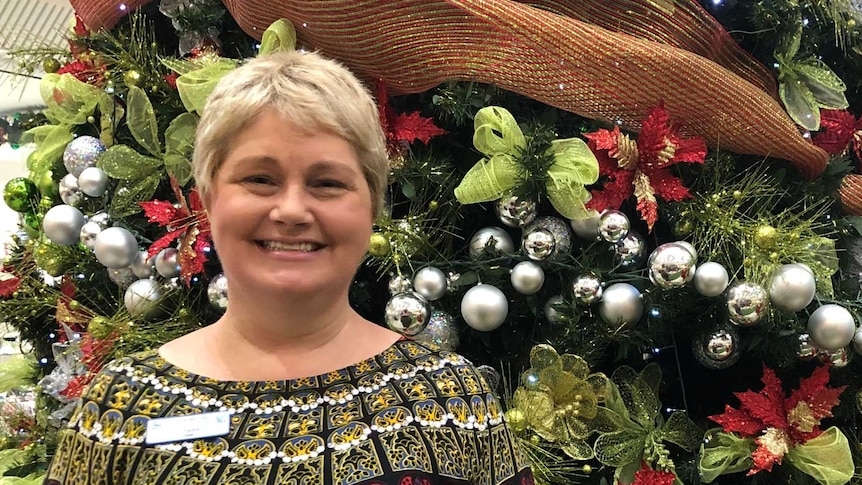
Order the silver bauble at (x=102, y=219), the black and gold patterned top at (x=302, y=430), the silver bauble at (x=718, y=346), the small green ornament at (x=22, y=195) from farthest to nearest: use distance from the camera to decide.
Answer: the small green ornament at (x=22, y=195)
the silver bauble at (x=102, y=219)
the silver bauble at (x=718, y=346)
the black and gold patterned top at (x=302, y=430)

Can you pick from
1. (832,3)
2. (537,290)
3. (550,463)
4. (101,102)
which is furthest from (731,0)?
(101,102)

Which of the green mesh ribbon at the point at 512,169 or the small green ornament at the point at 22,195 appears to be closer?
the green mesh ribbon at the point at 512,169

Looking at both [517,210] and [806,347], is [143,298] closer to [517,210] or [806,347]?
[517,210]

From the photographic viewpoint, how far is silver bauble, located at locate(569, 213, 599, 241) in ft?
3.40

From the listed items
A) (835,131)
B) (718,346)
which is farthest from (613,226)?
(835,131)

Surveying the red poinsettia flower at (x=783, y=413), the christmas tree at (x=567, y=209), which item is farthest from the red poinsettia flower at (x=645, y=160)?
the red poinsettia flower at (x=783, y=413)

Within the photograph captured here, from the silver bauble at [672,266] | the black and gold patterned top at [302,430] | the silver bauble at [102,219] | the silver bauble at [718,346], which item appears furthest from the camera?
the silver bauble at [102,219]

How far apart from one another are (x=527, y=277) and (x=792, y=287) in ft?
1.22

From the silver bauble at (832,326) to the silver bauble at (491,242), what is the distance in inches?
18.2

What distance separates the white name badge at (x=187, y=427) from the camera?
65cm

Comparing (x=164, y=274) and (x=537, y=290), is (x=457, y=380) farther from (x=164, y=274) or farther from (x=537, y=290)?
(x=164, y=274)

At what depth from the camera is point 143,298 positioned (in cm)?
113

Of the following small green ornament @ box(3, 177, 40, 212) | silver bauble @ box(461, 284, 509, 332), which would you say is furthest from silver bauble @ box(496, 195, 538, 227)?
small green ornament @ box(3, 177, 40, 212)

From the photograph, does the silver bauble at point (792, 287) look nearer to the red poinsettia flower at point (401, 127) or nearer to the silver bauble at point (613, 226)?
the silver bauble at point (613, 226)
